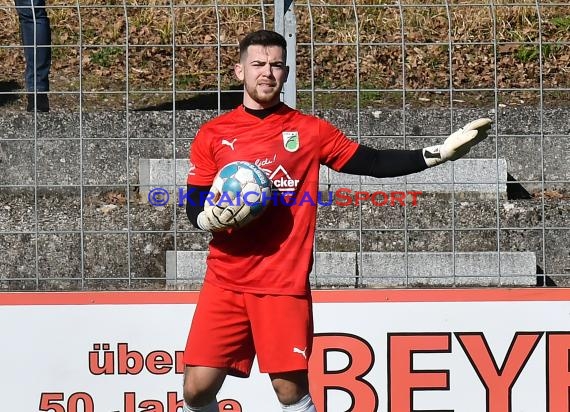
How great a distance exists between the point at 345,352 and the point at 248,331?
4.19 ft

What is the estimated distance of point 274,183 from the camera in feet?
16.5

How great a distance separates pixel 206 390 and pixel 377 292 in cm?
150

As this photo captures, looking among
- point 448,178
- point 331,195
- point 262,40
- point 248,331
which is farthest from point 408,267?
point 262,40

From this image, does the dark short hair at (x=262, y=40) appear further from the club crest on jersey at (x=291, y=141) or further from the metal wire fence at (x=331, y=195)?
the metal wire fence at (x=331, y=195)

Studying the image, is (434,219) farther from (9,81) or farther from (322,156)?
(9,81)

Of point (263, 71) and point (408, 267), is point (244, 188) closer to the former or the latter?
point (263, 71)

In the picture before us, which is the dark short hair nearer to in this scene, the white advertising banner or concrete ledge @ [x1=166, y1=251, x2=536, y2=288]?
the white advertising banner

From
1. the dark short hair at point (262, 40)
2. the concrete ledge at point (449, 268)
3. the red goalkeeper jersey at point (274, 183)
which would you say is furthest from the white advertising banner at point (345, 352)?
the dark short hair at point (262, 40)

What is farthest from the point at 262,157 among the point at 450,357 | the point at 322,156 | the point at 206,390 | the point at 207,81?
the point at 207,81

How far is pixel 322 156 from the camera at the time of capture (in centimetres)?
518

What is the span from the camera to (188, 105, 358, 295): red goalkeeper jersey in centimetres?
502

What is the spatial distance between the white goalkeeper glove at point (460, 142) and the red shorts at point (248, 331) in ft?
2.75

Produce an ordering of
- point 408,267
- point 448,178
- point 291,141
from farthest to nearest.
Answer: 1. point 448,178
2. point 408,267
3. point 291,141

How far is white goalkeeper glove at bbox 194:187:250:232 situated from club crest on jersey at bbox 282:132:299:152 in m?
0.41
